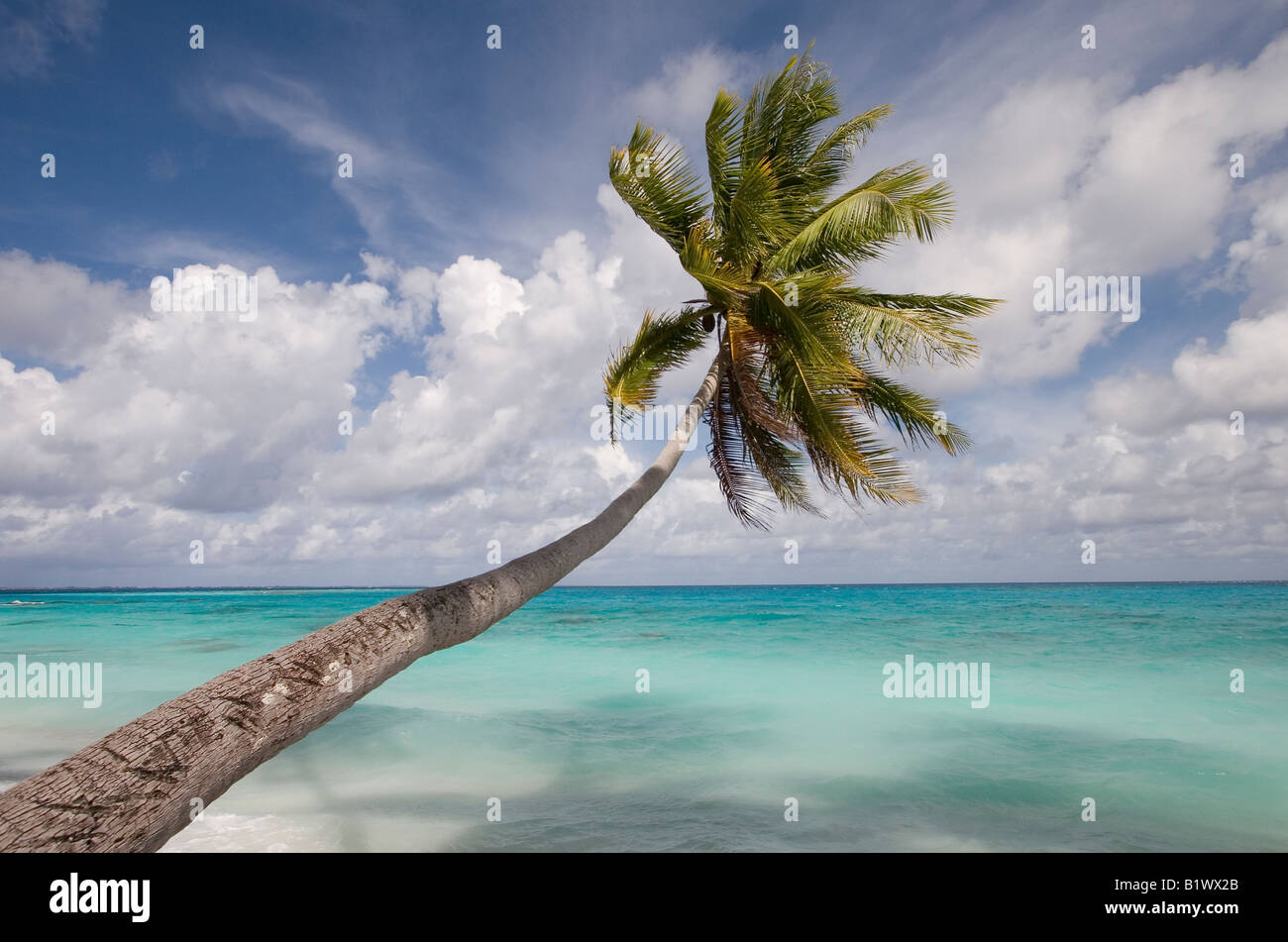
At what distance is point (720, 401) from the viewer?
8898mm

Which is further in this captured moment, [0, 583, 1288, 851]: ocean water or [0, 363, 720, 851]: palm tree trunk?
[0, 583, 1288, 851]: ocean water

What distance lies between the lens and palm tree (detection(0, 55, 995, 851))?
6.52 ft

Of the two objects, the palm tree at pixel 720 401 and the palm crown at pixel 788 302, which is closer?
the palm tree at pixel 720 401

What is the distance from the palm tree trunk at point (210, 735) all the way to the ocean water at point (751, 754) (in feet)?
15.9

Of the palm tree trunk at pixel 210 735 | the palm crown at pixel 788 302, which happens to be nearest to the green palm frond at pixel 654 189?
the palm crown at pixel 788 302

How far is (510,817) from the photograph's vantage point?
7.55 meters

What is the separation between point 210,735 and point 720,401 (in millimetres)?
7362

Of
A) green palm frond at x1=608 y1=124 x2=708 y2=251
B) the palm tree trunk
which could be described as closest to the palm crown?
green palm frond at x1=608 y1=124 x2=708 y2=251

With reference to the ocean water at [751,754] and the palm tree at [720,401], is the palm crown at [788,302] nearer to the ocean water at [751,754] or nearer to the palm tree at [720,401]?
the palm tree at [720,401]

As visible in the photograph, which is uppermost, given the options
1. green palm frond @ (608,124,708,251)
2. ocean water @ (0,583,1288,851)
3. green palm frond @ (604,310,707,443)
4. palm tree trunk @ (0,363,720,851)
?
green palm frond @ (608,124,708,251)

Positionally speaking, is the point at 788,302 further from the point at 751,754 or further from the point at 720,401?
the point at 751,754

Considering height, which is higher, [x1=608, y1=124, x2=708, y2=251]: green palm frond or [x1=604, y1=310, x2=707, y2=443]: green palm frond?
[x1=608, y1=124, x2=708, y2=251]: green palm frond

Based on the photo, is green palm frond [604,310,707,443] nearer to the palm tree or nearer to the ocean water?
the palm tree

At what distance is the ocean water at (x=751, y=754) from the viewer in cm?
719
